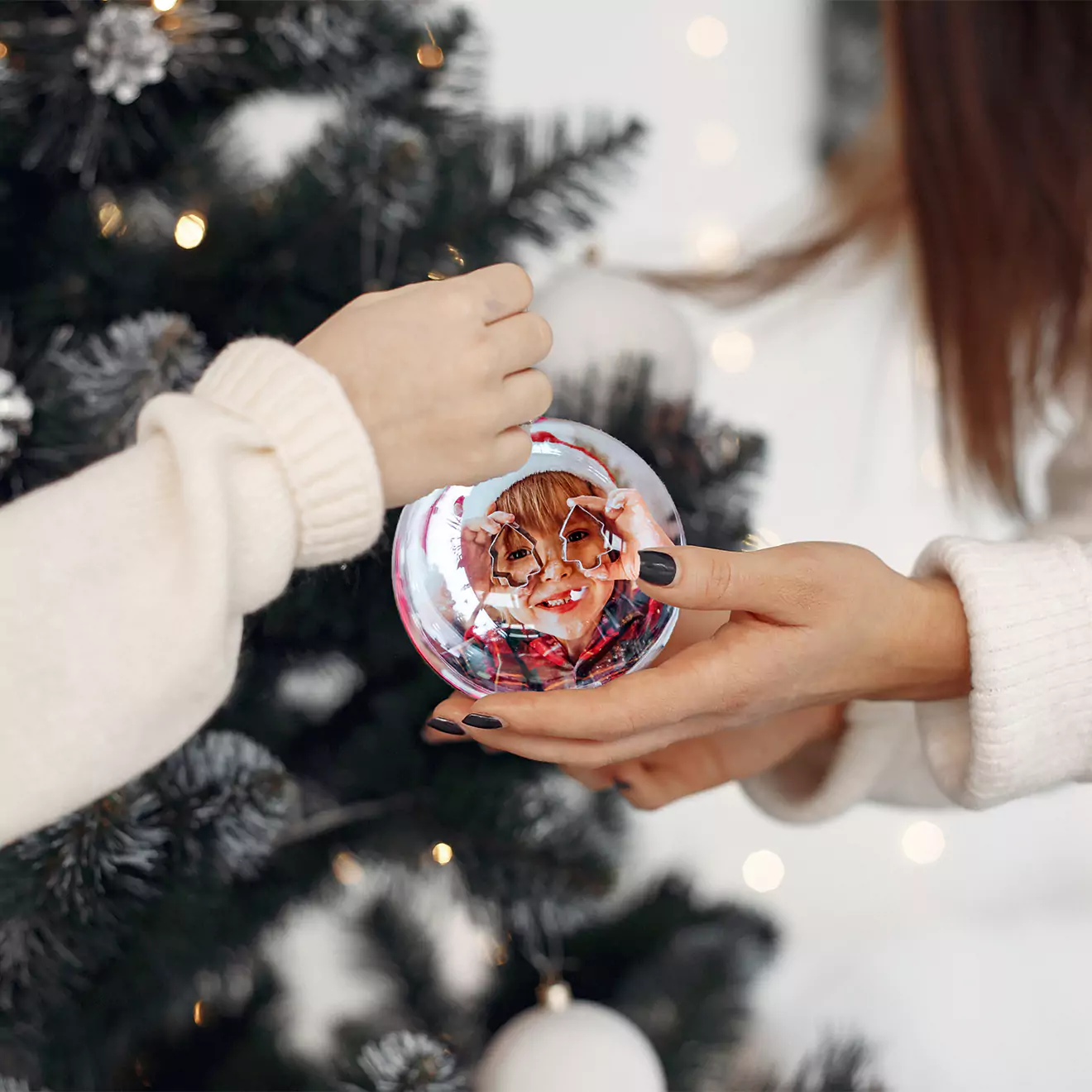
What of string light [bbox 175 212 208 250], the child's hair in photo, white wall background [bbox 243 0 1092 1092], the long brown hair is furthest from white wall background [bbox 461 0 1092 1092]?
the child's hair in photo

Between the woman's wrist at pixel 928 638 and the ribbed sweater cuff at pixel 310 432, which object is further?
the woman's wrist at pixel 928 638

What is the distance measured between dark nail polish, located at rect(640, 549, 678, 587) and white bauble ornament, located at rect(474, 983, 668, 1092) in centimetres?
34

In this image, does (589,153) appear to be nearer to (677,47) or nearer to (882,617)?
(882,617)

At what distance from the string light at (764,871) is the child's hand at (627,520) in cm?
73

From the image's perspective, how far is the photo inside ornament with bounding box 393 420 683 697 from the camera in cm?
42

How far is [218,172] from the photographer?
20.5 inches

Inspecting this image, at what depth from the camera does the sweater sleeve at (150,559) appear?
0.32m

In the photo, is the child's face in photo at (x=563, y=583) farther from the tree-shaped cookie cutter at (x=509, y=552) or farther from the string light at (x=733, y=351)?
the string light at (x=733, y=351)

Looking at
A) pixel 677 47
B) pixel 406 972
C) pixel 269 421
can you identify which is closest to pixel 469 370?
pixel 269 421

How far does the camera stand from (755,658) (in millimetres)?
438

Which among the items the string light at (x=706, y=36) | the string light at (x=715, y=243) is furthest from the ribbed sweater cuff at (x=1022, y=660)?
the string light at (x=706, y=36)

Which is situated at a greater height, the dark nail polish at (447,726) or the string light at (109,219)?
the string light at (109,219)

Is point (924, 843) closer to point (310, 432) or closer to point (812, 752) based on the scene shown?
point (812, 752)

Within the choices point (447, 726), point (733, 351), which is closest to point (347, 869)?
point (447, 726)
